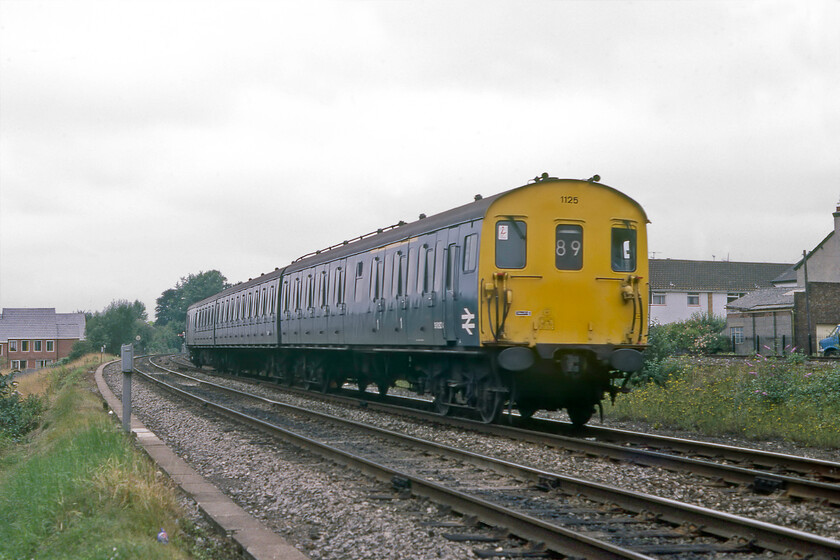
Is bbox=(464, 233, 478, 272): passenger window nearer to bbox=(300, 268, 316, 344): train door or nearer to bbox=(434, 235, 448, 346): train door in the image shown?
bbox=(434, 235, 448, 346): train door

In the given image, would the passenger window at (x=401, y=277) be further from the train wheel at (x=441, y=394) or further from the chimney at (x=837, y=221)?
the chimney at (x=837, y=221)

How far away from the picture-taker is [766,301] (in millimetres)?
51750

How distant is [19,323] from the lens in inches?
4186

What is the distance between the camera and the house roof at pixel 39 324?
105125 mm

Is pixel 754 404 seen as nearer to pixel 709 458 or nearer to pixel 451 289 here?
pixel 709 458

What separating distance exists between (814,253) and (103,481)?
57.8 meters

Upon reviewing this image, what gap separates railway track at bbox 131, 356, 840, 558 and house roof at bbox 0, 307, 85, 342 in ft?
342

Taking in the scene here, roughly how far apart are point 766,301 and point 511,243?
43577 millimetres

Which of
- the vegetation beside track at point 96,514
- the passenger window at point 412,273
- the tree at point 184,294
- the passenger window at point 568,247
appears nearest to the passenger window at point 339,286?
the passenger window at point 412,273

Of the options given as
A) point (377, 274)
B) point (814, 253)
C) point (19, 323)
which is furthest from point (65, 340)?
point (377, 274)

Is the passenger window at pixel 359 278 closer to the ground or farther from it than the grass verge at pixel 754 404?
farther from it

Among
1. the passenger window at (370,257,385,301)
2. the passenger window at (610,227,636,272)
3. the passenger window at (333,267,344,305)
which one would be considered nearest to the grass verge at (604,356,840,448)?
the passenger window at (610,227,636,272)

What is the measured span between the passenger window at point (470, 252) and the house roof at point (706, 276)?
5253 centimetres

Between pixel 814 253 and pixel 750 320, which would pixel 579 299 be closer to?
pixel 750 320
